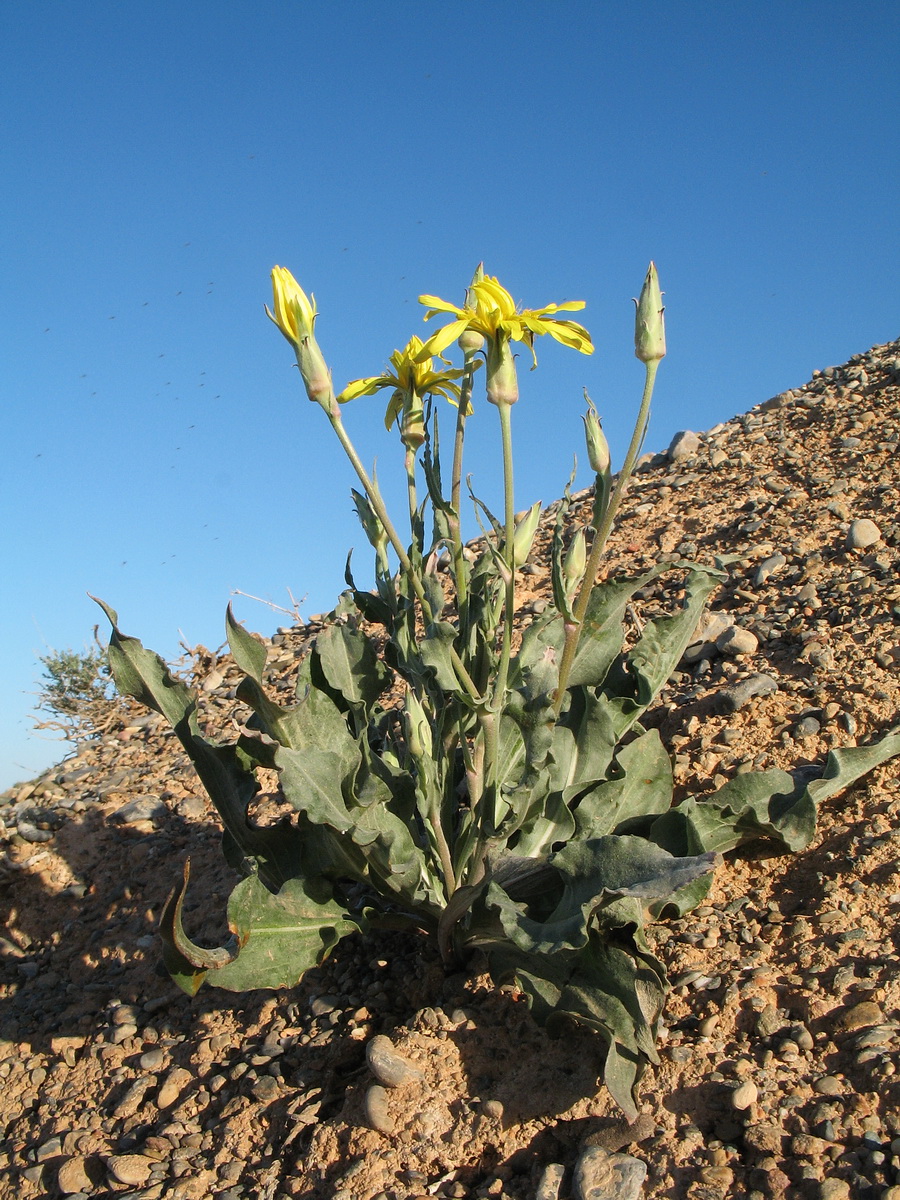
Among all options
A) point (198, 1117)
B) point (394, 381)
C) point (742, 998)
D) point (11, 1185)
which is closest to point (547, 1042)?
point (742, 998)

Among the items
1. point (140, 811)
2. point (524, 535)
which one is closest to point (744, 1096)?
point (524, 535)

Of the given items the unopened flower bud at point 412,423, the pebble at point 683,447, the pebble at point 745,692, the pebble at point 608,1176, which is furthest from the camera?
the pebble at point 683,447

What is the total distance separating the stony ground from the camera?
87.3 inches

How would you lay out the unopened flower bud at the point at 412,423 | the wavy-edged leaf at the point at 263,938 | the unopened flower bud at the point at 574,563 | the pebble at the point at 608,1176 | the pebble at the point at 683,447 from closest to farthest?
the pebble at the point at 608,1176, the wavy-edged leaf at the point at 263,938, the unopened flower bud at the point at 574,563, the unopened flower bud at the point at 412,423, the pebble at the point at 683,447

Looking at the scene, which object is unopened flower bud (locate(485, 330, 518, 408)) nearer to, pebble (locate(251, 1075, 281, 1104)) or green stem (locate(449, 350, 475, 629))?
green stem (locate(449, 350, 475, 629))

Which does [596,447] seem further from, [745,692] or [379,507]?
[745,692]

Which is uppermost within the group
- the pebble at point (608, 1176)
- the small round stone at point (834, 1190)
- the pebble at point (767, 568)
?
the pebble at point (767, 568)

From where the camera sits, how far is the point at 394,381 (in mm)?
2887

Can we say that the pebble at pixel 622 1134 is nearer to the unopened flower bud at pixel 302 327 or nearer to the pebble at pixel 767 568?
the unopened flower bud at pixel 302 327

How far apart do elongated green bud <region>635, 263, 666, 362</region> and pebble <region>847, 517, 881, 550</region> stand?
8.30 feet

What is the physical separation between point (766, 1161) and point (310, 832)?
1474 millimetres

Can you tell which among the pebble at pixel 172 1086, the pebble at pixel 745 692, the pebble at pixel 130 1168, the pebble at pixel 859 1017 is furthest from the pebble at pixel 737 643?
the pebble at pixel 130 1168

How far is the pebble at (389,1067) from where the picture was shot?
2.49 metres

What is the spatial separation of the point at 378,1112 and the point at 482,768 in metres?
0.92
